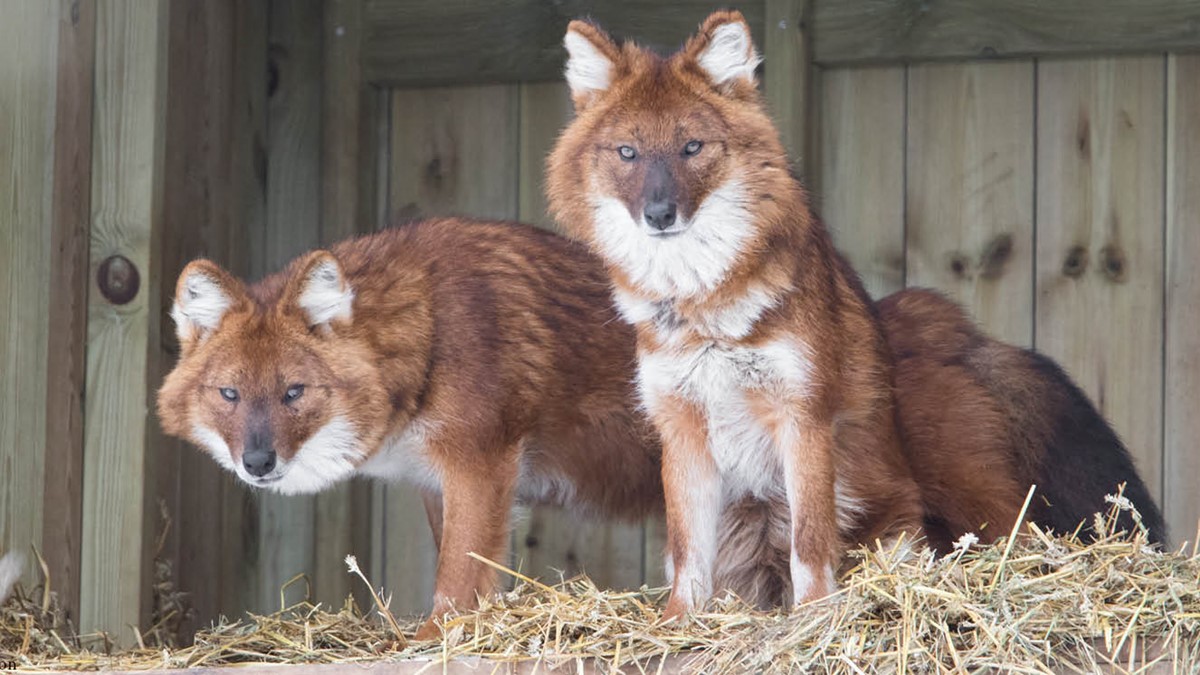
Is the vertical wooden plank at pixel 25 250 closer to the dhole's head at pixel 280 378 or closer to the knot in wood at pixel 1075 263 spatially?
the dhole's head at pixel 280 378

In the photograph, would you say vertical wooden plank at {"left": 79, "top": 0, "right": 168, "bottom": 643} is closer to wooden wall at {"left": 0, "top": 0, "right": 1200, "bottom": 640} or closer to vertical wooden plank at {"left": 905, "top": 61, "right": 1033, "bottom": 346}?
wooden wall at {"left": 0, "top": 0, "right": 1200, "bottom": 640}

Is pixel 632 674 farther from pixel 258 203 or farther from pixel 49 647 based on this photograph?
pixel 258 203

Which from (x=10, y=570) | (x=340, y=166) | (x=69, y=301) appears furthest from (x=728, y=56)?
(x=10, y=570)

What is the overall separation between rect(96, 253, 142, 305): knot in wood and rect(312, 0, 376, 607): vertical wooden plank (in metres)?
0.91

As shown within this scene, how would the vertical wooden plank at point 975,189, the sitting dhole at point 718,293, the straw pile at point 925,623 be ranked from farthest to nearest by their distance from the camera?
1. the vertical wooden plank at point 975,189
2. the sitting dhole at point 718,293
3. the straw pile at point 925,623

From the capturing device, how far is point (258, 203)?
6125 millimetres

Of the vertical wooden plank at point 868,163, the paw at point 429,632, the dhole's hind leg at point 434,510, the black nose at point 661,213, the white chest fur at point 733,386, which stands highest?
the vertical wooden plank at point 868,163

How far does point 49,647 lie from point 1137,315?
10.7 feet

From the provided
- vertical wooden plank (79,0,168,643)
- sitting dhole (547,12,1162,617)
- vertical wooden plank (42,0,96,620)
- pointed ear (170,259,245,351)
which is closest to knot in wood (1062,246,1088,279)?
sitting dhole (547,12,1162,617)

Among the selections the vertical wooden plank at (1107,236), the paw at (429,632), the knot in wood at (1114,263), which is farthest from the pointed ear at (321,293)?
the knot in wood at (1114,263)

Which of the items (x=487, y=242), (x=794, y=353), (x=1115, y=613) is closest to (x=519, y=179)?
(x=487, y=242)

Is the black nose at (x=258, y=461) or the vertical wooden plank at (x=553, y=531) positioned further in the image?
the vertical wooden plank at (x=553, y=531)

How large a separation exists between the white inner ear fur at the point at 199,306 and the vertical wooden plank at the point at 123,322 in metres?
0.22

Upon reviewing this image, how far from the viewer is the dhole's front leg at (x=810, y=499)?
4.50m
